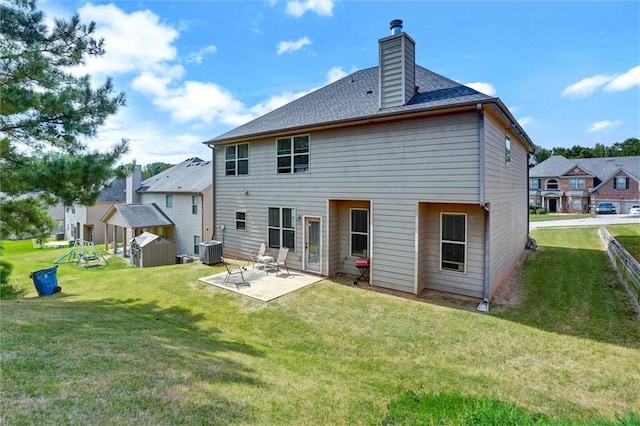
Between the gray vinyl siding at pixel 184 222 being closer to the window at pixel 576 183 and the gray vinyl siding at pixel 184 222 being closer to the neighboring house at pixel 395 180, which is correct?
the neighboring house at pixel 395 180

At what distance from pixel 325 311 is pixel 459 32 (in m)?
10.2

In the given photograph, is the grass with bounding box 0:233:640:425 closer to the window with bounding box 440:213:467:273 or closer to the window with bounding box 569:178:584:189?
the window with bounding box 440:213:467:273

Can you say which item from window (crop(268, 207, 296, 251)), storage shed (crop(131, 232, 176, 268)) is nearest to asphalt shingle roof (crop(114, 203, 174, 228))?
storage shed (crop(131, 232, 176, 268))

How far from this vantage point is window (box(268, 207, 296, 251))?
11547mm

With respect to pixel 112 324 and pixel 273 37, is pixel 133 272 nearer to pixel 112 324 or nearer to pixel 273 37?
pixel 112 324

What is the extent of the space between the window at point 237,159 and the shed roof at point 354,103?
0.53 meters

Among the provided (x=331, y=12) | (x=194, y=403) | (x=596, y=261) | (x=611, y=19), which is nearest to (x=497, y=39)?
(x=611, y=19)

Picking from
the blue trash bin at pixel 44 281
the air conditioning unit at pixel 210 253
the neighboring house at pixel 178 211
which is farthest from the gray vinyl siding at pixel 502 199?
the neighboring house at pixel 178 211

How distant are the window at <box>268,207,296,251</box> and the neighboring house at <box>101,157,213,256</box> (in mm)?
8241

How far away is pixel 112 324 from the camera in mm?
6328

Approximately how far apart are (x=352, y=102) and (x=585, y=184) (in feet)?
145

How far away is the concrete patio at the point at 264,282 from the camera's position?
898cm

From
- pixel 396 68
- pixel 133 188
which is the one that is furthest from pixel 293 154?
pixel 133 188

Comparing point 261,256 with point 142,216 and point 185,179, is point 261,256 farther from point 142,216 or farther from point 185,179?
point 142,216
